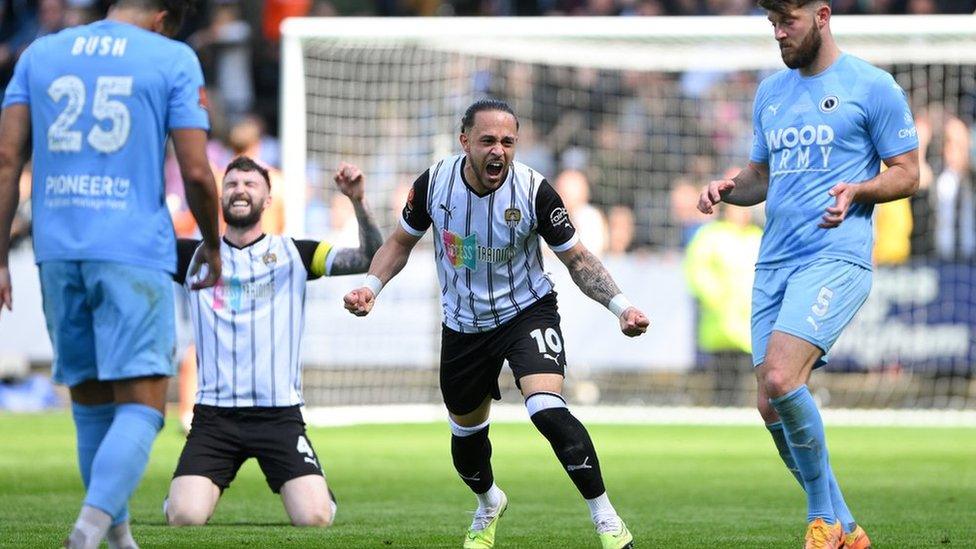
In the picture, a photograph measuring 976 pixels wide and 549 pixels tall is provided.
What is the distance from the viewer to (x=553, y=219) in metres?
7.46

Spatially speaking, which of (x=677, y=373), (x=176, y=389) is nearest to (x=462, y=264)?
(x=677, y=373)

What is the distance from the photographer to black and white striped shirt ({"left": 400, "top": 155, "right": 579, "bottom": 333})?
748 centimetres

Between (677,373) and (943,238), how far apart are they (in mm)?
3241

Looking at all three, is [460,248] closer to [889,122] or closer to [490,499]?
[490,499]

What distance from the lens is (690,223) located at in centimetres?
1911

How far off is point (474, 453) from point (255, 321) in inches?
76.5

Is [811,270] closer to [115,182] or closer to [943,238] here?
[115,182]

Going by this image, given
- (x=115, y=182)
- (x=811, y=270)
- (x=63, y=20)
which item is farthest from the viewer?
(x=63, y=20)

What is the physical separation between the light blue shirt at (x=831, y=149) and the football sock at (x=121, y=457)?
2890 mm

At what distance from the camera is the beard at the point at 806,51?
7.21 metres

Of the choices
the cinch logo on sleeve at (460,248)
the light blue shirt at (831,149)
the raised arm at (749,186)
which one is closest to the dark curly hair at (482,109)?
the cinch logo on sleeve at (460,248)

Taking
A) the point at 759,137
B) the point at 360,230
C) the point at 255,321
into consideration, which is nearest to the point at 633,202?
the point at 255,321

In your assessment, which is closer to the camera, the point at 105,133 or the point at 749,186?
the point at 105,133

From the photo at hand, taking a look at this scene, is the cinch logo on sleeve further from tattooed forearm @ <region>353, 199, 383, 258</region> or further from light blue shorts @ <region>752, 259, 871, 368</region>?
light blue shorts @ <region>752, 259, 871, 368</region>
